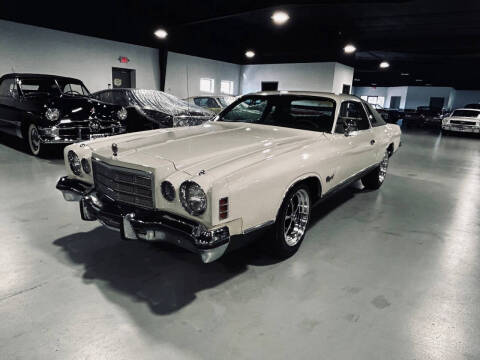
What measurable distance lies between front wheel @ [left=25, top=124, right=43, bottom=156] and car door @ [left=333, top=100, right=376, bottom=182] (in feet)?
17.7

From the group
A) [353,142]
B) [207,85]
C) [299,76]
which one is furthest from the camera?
[207,85]

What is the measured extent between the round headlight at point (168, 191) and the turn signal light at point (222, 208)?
33cm

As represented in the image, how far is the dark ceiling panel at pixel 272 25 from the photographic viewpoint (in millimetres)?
9000

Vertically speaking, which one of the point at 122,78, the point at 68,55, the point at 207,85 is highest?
the point at 68,55

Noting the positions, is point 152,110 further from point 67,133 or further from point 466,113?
point 466,113

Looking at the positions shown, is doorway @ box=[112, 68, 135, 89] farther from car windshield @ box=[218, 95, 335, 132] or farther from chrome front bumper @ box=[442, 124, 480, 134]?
chrome front bumper @ box=[442, 124, 480, 134]

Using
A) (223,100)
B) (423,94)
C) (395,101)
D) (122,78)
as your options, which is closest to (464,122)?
(223,100)

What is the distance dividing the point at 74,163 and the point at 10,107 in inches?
200

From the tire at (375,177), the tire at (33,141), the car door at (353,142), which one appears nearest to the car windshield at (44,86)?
the tire at (33,141)

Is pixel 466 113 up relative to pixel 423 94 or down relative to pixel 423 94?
down

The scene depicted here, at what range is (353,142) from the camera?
3.41 m

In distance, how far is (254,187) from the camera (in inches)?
80.9

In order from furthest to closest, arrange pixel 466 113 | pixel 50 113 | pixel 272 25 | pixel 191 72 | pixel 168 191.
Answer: pixel 191 72 → pixel 466 113 → pixel 272 25 → pixel 50 113 → pixel 168 191

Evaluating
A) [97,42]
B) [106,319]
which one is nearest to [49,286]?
[106,319]
